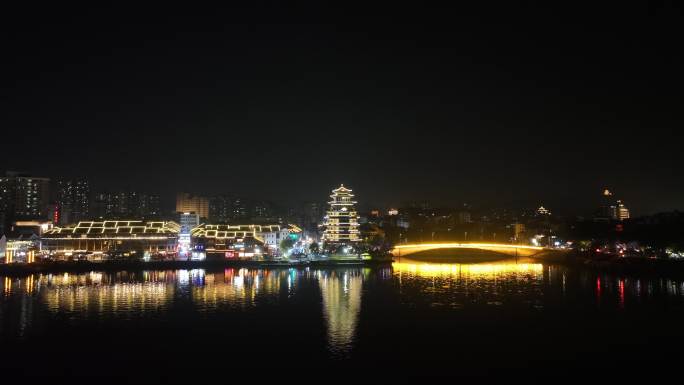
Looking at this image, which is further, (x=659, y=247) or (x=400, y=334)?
(x=659, y=247)

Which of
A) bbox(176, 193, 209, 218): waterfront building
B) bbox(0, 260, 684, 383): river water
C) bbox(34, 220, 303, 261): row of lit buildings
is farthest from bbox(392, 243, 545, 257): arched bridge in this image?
bbox(176, 193, 209, 218): waterfront building

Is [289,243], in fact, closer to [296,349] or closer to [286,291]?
[286,291]

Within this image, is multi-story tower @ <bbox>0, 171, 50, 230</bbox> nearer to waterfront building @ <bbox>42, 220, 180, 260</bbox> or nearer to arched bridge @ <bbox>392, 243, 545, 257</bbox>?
waterfront building @ <bbox>42, 220, 180, 260</bbox>

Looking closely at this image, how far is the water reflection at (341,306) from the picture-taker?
54.6 ft

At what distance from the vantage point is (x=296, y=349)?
15.6m

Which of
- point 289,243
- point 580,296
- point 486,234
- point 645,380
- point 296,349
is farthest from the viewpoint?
point 486,234

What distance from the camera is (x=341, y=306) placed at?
2288cm

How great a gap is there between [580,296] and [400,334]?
→ 1210cm

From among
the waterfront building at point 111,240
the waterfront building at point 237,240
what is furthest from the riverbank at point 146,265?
the waterfront building at point 237,240

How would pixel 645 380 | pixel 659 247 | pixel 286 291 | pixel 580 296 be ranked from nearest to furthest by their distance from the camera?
1. pixel 645 380
2. pixel 580 296
3. pixel 286 291
4. pixel 659 247

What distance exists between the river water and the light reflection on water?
101 millimetres

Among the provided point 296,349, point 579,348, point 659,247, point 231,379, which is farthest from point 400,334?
point 659,247

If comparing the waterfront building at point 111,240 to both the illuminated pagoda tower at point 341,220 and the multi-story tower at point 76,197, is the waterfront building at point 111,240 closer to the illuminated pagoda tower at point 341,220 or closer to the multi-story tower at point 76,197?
the illuminated pagoda tower at point 341,220

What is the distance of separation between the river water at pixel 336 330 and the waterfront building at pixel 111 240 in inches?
469
